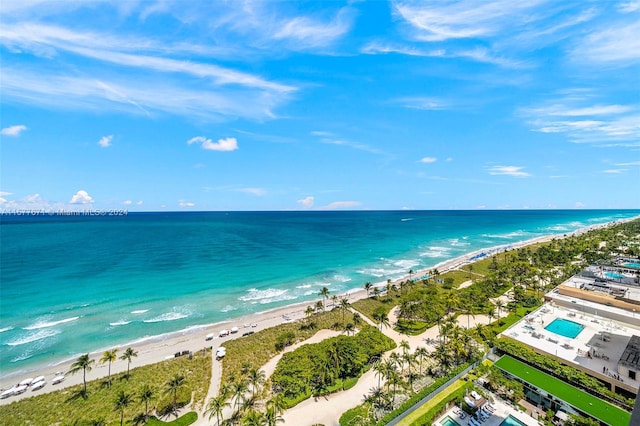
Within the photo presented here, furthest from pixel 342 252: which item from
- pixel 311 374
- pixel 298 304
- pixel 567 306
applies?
pixel 311 374

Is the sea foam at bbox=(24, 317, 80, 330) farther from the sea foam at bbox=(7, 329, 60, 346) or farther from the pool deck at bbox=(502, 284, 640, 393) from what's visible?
the pool deck at bbox=(502, 284, 640, 393)

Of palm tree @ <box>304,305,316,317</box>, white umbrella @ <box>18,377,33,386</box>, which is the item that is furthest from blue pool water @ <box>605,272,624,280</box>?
white umbrella @ <box>18,377,33,386</box>

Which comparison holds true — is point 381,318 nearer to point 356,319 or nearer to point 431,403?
point 356,319

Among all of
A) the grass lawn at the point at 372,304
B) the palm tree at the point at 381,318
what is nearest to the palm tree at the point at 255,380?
the palm tree at the point at 381,318

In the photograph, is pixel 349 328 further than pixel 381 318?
No

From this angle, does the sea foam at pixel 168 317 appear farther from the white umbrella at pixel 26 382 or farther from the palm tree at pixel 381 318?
the palm tree at pixel 381 318

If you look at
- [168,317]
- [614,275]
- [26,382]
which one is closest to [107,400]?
[26,382]
